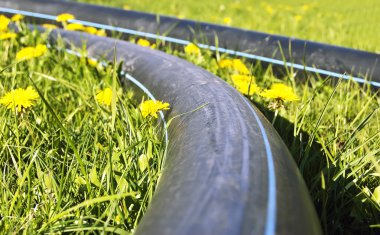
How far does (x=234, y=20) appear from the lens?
17.6 feet

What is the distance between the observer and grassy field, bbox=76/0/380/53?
427cm

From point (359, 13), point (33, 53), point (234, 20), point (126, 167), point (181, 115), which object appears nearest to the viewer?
point (126, 167)

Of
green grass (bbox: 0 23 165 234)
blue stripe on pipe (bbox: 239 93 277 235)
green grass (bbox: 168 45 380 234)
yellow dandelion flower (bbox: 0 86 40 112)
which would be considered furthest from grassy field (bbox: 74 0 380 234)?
yellow dandelion flower (bbox: 0 86 40 112)

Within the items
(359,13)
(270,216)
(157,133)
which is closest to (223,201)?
(270,216)

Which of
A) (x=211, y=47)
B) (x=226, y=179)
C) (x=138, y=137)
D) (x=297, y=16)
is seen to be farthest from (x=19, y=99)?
(x=297, y=16)

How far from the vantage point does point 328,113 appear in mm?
2102

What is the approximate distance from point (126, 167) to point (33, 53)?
3.61 feet

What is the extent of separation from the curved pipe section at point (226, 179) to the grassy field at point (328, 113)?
0.67 feet

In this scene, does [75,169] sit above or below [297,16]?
below

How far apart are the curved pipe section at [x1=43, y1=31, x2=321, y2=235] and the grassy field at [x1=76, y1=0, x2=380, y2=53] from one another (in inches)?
96.7

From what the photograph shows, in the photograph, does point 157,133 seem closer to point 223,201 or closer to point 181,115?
point 181,115

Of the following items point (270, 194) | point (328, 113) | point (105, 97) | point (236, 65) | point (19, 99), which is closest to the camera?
point (270, 194)

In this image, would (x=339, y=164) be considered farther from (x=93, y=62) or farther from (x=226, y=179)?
(x=93, y=62)

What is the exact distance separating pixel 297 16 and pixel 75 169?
15.0 ft
